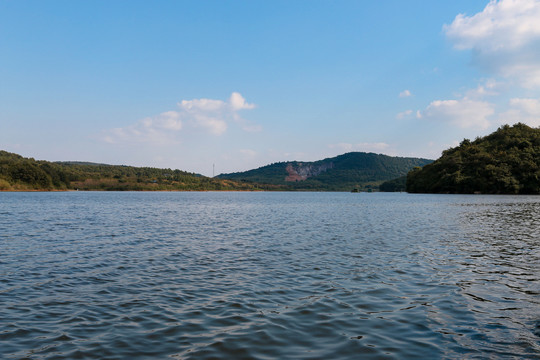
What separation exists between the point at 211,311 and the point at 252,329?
2388mm

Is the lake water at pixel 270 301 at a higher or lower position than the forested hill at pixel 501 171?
lower

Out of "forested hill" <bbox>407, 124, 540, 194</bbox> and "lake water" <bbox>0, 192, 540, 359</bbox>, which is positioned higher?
"forested hill" <bbox>407, 124, 540, 194</bbox>

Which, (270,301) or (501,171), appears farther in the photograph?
(501,171)

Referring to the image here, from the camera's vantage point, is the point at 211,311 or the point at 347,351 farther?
the point at 211,311

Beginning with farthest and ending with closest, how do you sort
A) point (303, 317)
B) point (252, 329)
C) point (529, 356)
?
point (303, 317) < point (252, 329) < point (529, 356)

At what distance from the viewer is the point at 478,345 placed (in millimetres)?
10062

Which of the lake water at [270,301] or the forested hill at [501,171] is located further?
the forested hill at [501,171]

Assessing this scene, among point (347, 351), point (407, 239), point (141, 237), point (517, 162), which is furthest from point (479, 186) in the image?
point (347, 351)

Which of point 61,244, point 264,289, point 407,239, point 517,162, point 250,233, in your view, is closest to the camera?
point 264,289

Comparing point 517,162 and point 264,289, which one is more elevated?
point 517,162

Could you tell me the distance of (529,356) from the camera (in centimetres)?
931

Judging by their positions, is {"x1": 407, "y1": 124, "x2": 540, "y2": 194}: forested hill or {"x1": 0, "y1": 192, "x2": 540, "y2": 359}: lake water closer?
{"x1": 0, "y1": 192, "x2": 540, "y2": 359}: lake water

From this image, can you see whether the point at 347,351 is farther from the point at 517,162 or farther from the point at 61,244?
the point at 517,162

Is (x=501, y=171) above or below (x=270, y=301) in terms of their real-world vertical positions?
above
